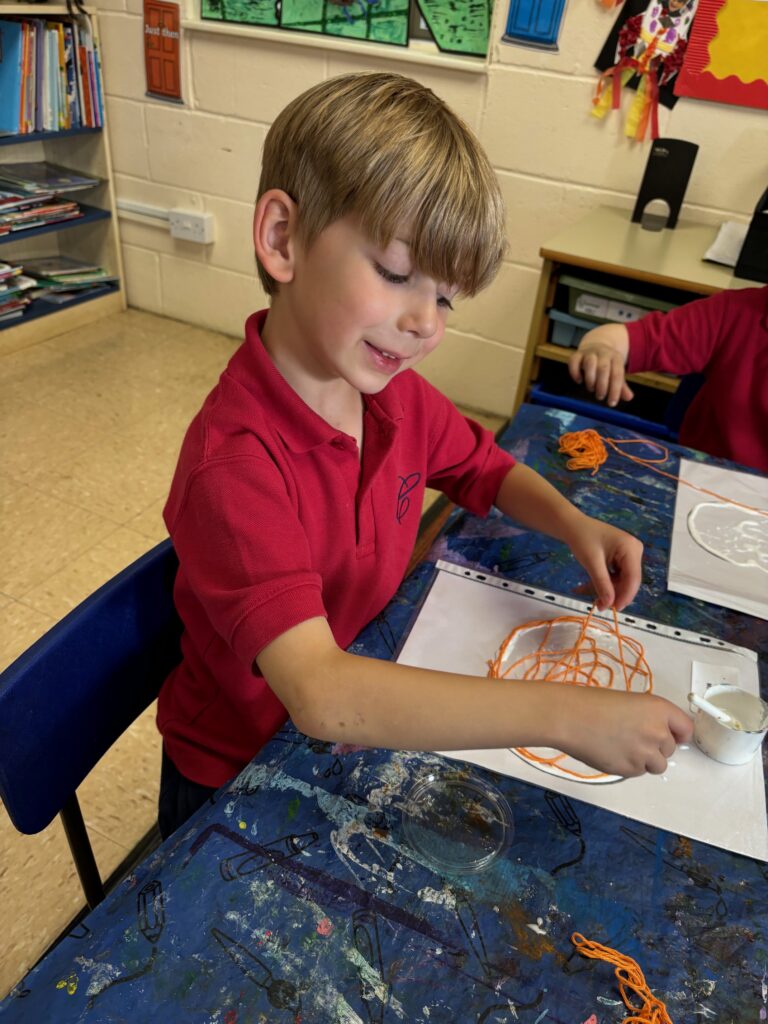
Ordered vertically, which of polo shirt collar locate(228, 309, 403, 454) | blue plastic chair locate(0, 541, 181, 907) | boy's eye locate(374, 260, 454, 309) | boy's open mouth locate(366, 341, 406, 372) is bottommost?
blue plastic chair locate(0, 541, 181, 907)

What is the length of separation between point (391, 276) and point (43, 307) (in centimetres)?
248

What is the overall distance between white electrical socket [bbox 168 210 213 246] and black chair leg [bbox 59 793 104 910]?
94.7 inches

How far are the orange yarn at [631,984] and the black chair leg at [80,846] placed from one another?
1.66 ft

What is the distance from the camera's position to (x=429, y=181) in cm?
66

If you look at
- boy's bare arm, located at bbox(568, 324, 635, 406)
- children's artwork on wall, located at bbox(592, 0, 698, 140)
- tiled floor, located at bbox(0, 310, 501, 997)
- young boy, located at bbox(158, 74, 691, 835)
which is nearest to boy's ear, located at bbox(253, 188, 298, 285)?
young boy, located at bbox(158, 74, 691, 835)

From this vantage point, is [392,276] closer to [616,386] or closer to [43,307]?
[616,386]

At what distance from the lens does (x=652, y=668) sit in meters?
0.79

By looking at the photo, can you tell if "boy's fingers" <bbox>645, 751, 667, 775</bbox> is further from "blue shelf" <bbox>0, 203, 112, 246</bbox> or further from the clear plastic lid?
"blue shelf" <bbox>0, 203, 112, 246</bbox>

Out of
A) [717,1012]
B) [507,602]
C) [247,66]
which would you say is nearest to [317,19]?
[247,66]

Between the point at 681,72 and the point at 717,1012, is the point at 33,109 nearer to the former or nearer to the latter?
the point at 681,72

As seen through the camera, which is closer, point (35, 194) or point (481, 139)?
point (481, 139)

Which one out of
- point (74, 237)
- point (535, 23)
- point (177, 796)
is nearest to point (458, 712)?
point (177, 796)

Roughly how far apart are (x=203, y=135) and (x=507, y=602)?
2402mm

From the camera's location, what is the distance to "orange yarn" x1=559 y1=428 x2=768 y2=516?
108 cm
